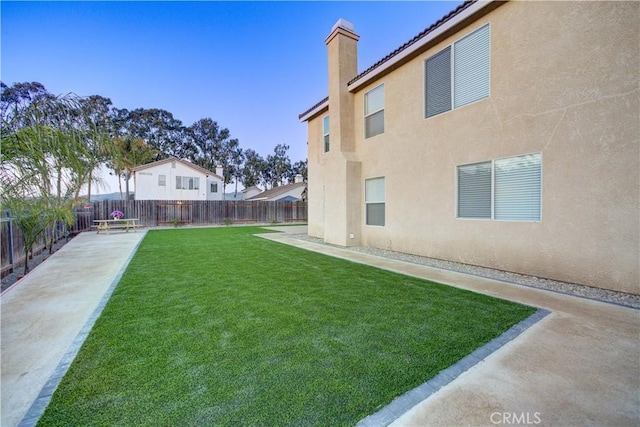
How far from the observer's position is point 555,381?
2.40 meters

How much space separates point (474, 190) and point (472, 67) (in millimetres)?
2763

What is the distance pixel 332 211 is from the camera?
1028 centimetres

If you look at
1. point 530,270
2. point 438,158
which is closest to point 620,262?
point 530,270

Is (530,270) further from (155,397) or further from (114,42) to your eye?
(114,42)

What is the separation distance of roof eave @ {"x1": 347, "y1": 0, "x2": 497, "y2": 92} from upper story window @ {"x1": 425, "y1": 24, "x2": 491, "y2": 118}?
37cm

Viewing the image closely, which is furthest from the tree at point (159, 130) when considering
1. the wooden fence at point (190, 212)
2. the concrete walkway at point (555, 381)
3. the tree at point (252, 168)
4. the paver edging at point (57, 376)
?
the concrete walkway at point (555, 381)

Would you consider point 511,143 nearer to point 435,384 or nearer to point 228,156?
point 435,384

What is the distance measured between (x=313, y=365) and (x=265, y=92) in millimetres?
20624

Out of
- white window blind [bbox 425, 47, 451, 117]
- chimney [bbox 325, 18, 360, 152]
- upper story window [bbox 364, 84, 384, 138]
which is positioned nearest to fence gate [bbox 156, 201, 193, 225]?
chimney [bbox 325, 18, 360, 152]

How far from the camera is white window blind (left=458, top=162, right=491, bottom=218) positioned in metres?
6.28

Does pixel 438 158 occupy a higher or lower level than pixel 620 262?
Answer: higher

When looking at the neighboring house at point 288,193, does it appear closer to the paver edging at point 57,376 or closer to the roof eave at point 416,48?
the roof eave at point 416,48

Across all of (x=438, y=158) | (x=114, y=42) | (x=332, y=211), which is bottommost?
(x=332, y=211)

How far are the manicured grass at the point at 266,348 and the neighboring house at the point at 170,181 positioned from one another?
24476mm
